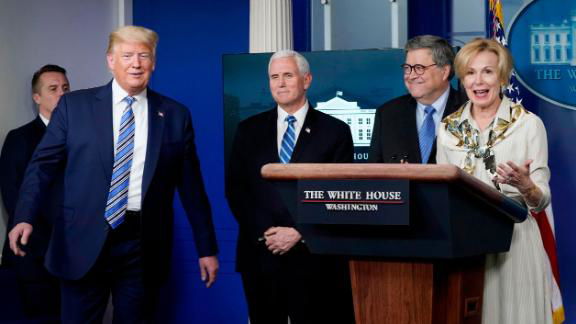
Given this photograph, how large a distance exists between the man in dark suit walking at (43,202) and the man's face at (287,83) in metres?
1.95

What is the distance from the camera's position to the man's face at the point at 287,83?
3936 millimetres

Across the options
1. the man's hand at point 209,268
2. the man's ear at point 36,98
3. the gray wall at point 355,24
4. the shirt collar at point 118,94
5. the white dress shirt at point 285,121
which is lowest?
the man's hand at point 209,268

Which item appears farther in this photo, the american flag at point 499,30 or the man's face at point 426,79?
the american flag at point 499,30

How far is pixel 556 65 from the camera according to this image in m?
4.35

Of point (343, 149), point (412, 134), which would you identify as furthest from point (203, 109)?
point (412, 134)

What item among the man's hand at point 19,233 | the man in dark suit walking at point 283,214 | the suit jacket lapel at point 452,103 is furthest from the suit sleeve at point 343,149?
the man's hand at point 19,233

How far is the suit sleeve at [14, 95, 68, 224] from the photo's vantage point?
353 cm

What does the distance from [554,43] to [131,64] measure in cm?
210

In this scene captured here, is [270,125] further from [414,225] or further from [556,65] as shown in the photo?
[414,225]

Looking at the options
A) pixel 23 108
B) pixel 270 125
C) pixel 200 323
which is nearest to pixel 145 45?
pixel 270 125

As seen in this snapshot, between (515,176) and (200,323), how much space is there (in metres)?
4.38

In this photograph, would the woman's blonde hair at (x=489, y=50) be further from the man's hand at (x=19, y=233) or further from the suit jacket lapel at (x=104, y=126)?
the man's hand at (x=19, y=233)

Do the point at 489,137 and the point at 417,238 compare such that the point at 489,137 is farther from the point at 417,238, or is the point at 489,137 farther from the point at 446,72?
the point at 446,72

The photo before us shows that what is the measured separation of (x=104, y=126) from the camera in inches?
141
